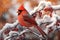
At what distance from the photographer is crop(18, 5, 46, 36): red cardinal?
6.18ft

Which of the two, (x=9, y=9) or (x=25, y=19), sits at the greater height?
(x=9, y=9)

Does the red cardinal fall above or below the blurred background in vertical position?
below

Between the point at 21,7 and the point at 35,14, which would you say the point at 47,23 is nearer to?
the point at 35,14

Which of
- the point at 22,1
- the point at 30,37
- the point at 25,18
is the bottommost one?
the point at 30,37

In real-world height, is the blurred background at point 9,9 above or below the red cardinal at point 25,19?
above

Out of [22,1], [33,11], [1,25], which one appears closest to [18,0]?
[22,1]

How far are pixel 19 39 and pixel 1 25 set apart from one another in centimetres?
24

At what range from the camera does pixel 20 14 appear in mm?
1905

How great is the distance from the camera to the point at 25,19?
1.88 metres

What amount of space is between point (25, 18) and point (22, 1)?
0.19 meters

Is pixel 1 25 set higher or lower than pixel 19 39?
higher

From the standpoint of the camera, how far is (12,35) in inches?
75.7

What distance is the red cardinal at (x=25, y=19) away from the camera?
1.88 metres

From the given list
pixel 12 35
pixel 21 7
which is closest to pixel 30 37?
pixel 12 35
